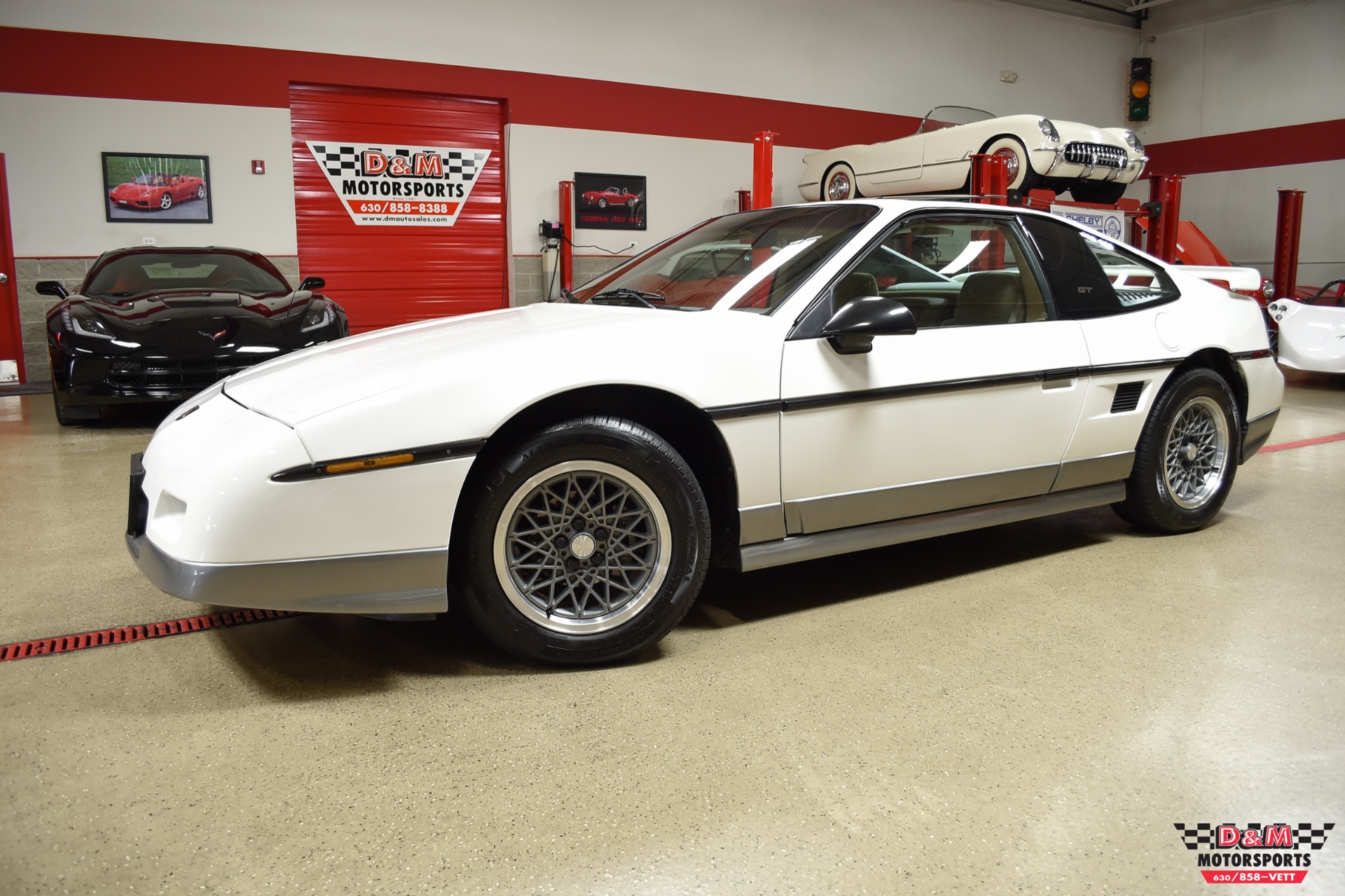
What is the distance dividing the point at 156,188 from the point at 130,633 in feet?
25.4

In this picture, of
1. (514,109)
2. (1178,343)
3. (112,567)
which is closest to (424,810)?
(112,567)

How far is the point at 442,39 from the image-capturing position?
31.5 ft

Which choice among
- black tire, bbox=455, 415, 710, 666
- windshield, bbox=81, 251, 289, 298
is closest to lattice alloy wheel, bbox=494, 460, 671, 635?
black tire, bbox=455, 415, 710, 666

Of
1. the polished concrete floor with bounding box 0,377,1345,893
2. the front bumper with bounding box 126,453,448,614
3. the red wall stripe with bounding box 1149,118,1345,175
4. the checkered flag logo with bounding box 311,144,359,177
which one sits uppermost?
the red wall stripe with bounding box 1149,118,1345,175

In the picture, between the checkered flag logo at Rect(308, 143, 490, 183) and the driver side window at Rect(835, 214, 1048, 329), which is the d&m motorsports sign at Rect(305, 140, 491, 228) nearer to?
the checkered flag logo at Rect(308, 143, 490, 183)

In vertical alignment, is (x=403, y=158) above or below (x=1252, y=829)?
above

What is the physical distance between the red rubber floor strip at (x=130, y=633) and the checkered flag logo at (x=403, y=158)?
314 inches

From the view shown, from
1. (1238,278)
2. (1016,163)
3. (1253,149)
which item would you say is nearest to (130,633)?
(1238,278)

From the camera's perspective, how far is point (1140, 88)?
14.0 metres

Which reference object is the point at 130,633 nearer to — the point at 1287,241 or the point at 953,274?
the point at 953,274

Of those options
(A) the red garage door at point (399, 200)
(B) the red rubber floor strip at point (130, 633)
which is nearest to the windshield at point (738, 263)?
(B) the red rubber floor strip at point (130, 633)

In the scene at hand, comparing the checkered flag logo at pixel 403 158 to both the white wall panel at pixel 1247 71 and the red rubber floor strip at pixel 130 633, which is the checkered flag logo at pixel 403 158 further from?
the white wall panel at pixel 1247 71

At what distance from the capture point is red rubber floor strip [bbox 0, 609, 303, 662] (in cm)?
226

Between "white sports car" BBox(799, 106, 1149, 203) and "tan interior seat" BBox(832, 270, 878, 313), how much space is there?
6.47 m
